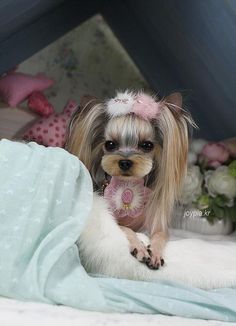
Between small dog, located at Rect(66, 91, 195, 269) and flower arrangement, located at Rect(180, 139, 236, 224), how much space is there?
178 mm

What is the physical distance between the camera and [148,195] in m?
1.54

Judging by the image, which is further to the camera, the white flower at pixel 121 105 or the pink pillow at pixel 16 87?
the pink pillow at pixel 16 87

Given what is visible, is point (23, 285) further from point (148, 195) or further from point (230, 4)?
point (230, 4)

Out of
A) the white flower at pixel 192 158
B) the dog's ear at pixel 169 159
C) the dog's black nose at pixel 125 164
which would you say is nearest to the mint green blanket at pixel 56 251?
the dog's black nose at pixel 125 164

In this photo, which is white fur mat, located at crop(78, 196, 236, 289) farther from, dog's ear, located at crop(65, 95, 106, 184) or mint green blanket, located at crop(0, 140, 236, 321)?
dog's ear, located at crop(65, 95, 106, 184)

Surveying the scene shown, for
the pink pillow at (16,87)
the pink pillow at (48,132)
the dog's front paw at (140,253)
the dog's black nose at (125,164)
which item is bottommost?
the dog's front paw at (140,253)

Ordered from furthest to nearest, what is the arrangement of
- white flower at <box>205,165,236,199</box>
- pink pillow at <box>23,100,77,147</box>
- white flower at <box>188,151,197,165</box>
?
pink pillow at <box>23,100,77,147</box>
white flower at <box>188,151,197,165</box>
white flower at <box>205,165,236,199</box>

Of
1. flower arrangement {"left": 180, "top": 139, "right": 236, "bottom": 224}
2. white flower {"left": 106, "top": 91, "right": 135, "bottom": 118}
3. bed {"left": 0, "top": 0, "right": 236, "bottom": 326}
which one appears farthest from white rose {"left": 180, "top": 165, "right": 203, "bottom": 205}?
white flower {"left": 106, "top": 91, "right": 135, "bottom": 118}

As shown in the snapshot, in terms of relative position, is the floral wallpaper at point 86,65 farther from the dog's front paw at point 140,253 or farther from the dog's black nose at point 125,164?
the dog's front paw at point 140,253

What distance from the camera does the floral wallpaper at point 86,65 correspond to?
8.31 feet

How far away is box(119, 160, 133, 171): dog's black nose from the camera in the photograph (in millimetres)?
1432


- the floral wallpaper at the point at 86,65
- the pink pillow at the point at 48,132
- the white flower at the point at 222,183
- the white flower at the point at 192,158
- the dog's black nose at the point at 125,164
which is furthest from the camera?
the floral wallpaper at the point at 86,65

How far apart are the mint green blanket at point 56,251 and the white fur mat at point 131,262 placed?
42mm

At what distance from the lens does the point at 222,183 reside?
66.9 inches
